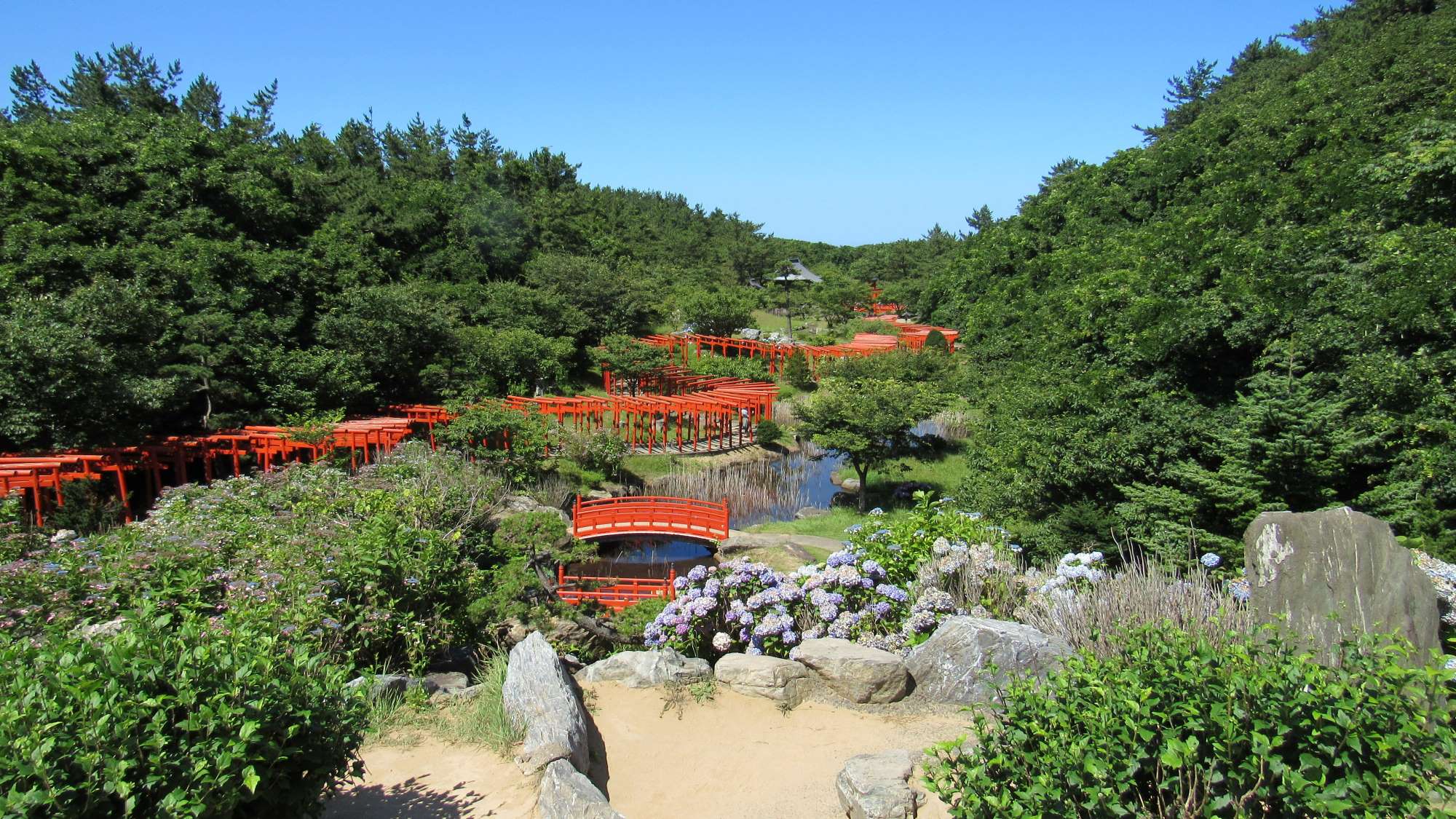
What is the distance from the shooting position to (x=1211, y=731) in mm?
3004

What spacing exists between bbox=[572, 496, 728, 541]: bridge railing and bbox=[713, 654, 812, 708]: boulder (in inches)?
313

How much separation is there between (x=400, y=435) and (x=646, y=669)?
11.1 metres

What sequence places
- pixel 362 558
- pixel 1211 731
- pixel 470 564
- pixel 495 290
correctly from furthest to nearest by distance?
1. pixel 495 290
2. pixel 470 564
3. pixel 362 558
4. pixel 1211 731

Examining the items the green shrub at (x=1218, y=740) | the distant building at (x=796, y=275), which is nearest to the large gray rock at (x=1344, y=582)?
the green shrub at (x=1218, y=740)

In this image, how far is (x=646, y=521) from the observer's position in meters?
14.5

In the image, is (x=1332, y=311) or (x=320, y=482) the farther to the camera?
(x=320, y=482)

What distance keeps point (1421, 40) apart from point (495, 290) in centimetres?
2579

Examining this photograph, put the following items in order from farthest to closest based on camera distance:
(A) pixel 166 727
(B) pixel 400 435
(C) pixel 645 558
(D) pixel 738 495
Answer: (D) pixel 738 495 → (C) pixel 645 558 → (B) pixel 400 435 → (A) pixel 166 727

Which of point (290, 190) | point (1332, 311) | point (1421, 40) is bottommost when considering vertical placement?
point (1332, 311)

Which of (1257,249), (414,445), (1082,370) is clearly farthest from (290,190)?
(1257,249)

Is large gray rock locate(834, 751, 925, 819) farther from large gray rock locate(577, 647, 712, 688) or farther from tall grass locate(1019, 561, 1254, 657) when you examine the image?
large gray rock locate(577, 647, 712, 688)

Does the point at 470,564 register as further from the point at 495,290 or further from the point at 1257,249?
the point at 495,290

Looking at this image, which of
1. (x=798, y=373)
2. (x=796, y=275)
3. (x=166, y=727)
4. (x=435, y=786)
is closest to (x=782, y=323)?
(x=796, y=275)

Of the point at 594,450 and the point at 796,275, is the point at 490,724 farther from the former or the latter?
the point at 796,275
